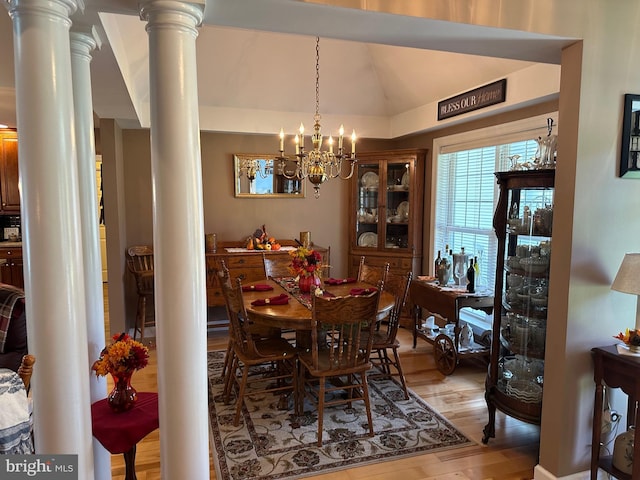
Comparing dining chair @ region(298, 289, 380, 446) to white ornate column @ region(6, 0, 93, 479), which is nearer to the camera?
white ornate column @ region(6, 0, 93, 479)

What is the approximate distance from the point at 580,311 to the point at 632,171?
0.79 metres

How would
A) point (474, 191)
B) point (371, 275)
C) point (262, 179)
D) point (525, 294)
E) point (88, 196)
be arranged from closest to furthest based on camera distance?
point (88, 196), point (525, 294), point (371, 275), point (474, 191), point (262, 179)

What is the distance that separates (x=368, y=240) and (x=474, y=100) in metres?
2.15

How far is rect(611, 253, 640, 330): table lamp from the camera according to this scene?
6.72ft

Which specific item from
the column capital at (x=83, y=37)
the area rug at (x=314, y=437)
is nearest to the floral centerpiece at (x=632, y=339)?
→ the area rug at (x=314, y=437)

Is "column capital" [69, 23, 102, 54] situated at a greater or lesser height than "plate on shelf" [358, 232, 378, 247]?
greater

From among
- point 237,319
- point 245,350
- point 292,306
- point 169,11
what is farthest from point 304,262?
point 169,11

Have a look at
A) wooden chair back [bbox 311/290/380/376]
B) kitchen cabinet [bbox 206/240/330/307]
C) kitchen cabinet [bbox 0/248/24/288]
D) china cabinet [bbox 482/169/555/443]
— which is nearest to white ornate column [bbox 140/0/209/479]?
wooden chair back [bbox 311/290/380/376]

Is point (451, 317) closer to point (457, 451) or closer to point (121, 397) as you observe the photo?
point (457, 451)

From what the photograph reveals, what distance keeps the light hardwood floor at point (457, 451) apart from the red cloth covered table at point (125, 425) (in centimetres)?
70

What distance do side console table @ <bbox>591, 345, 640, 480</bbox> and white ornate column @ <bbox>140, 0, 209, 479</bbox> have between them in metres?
1.98

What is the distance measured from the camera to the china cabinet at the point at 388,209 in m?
5.12

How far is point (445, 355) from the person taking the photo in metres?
3.91

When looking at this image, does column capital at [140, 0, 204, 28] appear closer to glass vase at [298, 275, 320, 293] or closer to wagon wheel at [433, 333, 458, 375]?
glass vase at [298, 275, 320, 293]
